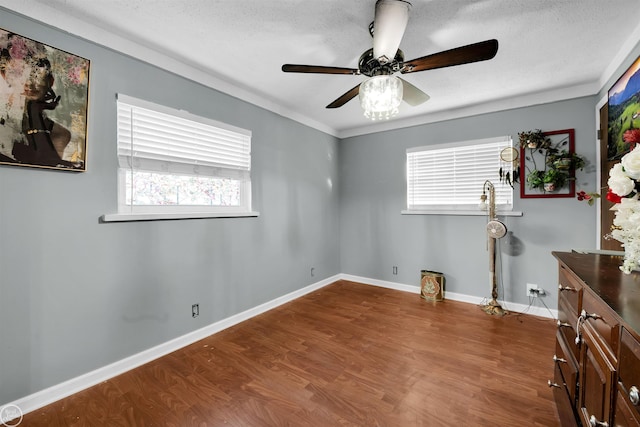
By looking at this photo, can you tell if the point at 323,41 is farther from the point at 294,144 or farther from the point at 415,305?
the point at 415,305

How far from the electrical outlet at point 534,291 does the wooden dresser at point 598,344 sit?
185 centimetres

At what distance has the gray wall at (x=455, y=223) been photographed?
2.87 m

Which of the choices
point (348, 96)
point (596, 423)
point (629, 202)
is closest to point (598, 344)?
point (596, 423)

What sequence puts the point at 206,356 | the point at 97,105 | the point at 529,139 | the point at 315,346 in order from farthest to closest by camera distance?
the point at 529,139 < the point at 315,346 < the point at 206,356 < the point at 97,105

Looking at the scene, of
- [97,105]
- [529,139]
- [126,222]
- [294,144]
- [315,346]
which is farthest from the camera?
[294,144]

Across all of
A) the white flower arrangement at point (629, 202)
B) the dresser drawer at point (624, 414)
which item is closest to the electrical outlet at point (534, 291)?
the white flower arrangement at point (629, 202)

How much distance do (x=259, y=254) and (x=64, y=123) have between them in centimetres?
200

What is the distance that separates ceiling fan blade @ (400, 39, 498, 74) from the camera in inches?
54.8

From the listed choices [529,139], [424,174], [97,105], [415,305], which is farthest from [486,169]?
[97,105]

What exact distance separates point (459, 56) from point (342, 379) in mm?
→ 2223

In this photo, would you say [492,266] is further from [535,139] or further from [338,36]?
[338,36]

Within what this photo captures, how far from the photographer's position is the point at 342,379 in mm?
1934

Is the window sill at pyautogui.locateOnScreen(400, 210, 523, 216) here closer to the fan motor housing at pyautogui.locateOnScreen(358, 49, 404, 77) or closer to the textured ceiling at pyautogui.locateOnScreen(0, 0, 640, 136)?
the textured ceiling at pyautogui.locateOnScreen(0, 0, 640, 136)

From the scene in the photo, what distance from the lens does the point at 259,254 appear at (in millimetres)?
3131
